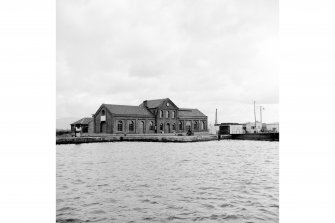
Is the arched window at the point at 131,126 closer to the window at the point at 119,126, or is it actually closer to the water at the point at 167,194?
the window at the point at 119,126

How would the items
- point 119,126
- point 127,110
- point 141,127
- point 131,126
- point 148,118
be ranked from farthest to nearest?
point 148,118 → point 141,127 → point 127,110 → point 131,126 → point 119,126

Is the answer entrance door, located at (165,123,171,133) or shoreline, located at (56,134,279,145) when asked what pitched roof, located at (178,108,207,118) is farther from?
shoreline, located at (56,134,279,145)

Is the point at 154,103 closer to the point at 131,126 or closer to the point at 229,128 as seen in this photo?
the point at 131,126

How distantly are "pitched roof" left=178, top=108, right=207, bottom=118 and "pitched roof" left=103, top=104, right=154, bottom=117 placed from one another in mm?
8739

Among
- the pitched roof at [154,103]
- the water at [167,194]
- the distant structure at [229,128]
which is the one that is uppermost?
the pitched roof at [154,103]

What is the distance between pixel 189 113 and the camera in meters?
67.7

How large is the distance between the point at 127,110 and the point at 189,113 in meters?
16.3

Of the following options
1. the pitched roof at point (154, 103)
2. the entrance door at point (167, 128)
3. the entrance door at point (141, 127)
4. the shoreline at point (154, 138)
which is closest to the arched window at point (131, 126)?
the entrance door at point (141, 127)

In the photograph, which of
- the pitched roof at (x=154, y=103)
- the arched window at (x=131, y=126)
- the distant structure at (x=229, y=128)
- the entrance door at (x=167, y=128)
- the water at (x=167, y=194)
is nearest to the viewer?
the water at (x=167, y=194)

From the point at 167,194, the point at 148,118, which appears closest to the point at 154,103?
the point at 148,118

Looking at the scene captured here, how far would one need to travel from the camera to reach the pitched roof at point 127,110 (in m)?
54.2
